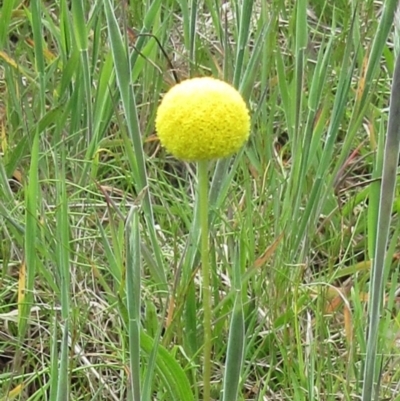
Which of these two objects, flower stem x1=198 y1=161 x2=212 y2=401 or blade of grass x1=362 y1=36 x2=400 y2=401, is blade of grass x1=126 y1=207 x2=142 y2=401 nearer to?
flower stem x1=198 y1=161 x2=212 y2=401

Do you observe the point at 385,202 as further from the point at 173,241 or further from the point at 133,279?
the point at 173,241

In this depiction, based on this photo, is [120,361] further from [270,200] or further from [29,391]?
[270,200]

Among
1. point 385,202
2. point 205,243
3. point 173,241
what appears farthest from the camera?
point 173,241

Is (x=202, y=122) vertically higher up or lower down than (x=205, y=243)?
higher up

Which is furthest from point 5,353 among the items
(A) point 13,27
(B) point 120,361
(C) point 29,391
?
(A) point 13,27

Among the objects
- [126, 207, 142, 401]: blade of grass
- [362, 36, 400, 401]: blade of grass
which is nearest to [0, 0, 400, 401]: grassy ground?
[126, 207, 142, 401]: blade of grass

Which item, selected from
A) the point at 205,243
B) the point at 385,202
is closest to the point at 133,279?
the point at 205,243
